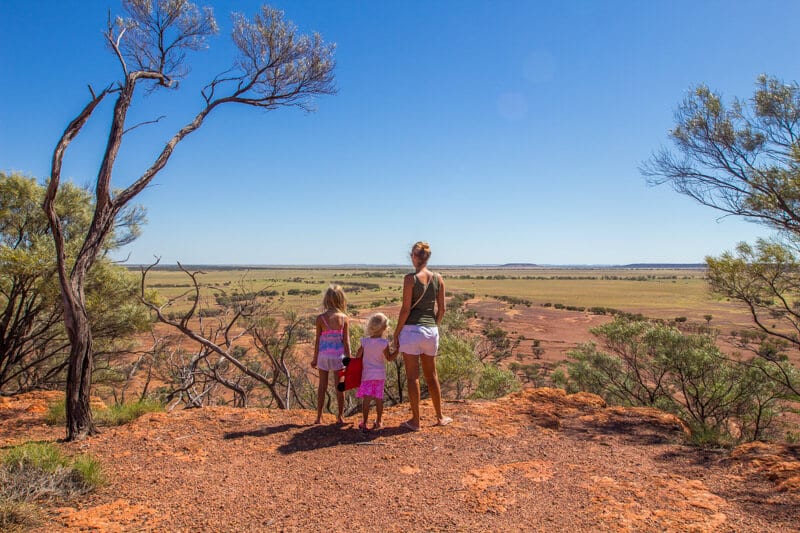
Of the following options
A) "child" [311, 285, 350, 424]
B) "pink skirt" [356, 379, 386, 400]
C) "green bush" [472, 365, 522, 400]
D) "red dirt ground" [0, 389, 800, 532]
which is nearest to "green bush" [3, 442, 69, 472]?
"red dirt ground" [0, 389, 800, 532]

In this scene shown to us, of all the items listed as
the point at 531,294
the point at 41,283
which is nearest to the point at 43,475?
the point at 41,283

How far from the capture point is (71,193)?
7.57 meters

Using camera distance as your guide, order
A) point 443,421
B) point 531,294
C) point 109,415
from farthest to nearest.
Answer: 1. point 531,294
2. point 109,415
3. point 443,421

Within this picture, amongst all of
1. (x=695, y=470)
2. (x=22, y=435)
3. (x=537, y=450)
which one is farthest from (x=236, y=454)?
(x=695, y=470)

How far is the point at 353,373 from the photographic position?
452 centimetres

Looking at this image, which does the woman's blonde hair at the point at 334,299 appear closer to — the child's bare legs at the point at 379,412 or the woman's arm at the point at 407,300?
the woman's arm at the point at 407,300

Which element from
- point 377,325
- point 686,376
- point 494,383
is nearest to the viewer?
point 377,325

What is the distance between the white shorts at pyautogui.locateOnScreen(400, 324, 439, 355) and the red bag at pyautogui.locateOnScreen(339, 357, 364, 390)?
56 cm

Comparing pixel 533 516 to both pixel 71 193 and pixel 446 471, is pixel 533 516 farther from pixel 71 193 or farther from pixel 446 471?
pixel 71 193

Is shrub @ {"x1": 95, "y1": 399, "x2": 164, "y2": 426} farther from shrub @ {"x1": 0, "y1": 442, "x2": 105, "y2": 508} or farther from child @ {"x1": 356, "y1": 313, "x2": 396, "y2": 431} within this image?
child @ {"x1": 356, "y1": 313, "x2": 396, "y2": 431}

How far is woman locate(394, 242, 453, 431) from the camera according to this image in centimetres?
431

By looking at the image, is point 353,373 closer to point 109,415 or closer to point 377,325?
point 377,325

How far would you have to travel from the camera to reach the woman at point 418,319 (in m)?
4.31

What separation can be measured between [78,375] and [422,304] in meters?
3.65
